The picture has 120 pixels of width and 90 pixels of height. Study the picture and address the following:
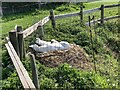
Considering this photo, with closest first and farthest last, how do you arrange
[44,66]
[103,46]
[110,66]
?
[44,66]
[110,66]
[103,46]

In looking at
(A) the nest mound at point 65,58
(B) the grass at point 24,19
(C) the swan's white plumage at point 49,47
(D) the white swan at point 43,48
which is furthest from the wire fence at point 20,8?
(A) the nest mound at point 65,58

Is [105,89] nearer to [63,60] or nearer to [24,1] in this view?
[63,60]

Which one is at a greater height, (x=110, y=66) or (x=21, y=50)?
(x=21, y=50)

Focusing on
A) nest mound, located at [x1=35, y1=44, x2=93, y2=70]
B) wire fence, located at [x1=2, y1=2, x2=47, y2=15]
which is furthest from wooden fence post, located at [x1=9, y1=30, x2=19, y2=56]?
wire fence, located at [x1=2, y1=2, x2=47, y2=15]

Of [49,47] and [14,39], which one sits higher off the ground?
[14,39]

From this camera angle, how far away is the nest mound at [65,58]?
8.73 metres

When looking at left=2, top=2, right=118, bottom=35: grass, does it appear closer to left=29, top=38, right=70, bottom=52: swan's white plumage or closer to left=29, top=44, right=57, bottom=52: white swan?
left=29, top=38, right=70, bottom=52: swan's white plumage

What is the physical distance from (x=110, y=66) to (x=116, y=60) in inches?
41.6

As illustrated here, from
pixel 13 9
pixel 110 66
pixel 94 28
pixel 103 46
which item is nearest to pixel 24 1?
pixel 13 9

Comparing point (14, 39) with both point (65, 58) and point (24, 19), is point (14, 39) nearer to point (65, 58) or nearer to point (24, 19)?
point (65, 58)

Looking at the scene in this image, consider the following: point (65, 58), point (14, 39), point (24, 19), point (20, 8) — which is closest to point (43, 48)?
point (65, 58)

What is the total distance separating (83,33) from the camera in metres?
11.8

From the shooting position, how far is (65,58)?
897cm

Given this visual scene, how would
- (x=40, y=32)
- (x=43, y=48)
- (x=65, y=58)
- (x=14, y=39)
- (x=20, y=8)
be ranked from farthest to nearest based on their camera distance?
(x=20, y=8) → (x=40, y=32) → (x=43, y=48) → (x=65, y=58) → (x=14, y=39)
